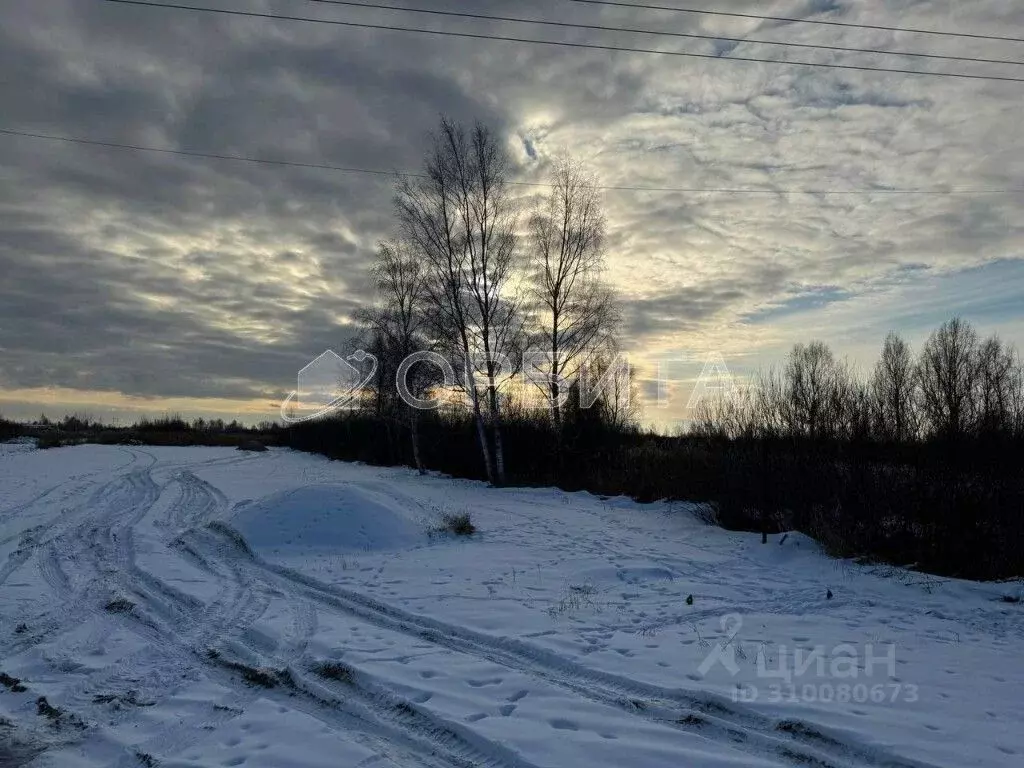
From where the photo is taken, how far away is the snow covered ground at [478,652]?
4.43 m

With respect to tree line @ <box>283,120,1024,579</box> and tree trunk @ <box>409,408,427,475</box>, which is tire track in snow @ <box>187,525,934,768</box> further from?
tree trunk @ <box>409,408,427,475</box>

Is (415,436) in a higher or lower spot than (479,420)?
lower

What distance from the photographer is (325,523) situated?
12336 mm

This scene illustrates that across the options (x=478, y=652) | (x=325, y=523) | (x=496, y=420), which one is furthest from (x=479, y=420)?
(x=478, y=652)

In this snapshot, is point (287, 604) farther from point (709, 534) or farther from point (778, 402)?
point (778, 402)

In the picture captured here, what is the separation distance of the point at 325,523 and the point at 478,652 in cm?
676

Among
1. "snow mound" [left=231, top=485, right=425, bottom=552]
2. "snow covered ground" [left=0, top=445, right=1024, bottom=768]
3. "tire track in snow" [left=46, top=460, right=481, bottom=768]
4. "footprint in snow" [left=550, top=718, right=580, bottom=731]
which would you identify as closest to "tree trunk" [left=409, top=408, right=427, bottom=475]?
"snow mound" [left=231, top=485, right=425, bottom=552]

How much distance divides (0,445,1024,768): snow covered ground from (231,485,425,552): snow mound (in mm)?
68

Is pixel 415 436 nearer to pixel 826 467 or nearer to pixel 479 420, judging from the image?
pixel 479 420

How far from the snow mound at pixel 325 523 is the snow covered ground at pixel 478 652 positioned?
0.22 feet

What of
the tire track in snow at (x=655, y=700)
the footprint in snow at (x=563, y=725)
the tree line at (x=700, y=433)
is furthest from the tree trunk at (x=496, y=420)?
the footprint in snow at (x=563, y=725)

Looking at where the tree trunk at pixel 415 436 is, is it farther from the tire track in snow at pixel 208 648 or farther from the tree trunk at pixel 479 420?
the tire track in snow at pixel 208 648

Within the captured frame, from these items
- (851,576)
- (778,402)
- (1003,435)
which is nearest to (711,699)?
(851,576)

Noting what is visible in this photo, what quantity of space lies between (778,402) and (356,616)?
13.0 meters
